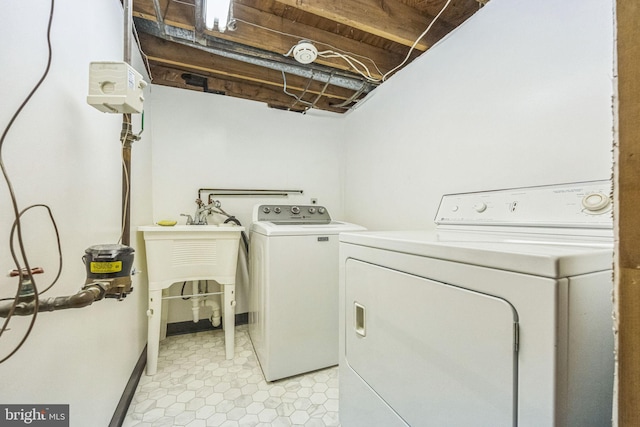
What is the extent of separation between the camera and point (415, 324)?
0.77 metres

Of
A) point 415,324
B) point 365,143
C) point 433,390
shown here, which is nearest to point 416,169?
point 365,143

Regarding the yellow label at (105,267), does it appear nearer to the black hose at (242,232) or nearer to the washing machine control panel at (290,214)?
the washing machine control panel at (290,214)

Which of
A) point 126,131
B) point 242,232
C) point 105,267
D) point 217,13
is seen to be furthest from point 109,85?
point 242,232

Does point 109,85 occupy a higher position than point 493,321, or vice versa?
point 109,85

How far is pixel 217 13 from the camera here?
1.36 meters

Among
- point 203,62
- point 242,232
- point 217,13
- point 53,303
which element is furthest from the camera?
point 242,232

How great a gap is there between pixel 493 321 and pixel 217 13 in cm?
181

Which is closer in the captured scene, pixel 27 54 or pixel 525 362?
pixel 525 362

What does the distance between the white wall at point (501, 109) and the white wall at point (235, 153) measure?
2.42 ft

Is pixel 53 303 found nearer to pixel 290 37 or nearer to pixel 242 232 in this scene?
pixel 242 232

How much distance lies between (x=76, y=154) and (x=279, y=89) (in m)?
1.92

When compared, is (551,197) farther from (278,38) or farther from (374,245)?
(278,38)

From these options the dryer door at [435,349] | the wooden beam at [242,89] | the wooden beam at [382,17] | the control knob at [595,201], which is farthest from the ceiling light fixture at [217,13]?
the control knob at [595,201]

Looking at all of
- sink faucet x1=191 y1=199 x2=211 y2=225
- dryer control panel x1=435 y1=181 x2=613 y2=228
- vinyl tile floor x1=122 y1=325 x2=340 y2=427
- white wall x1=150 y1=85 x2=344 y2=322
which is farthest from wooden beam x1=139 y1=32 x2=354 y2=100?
vinyl tile floor x1=122 y1=325 x2=340 y2=427
